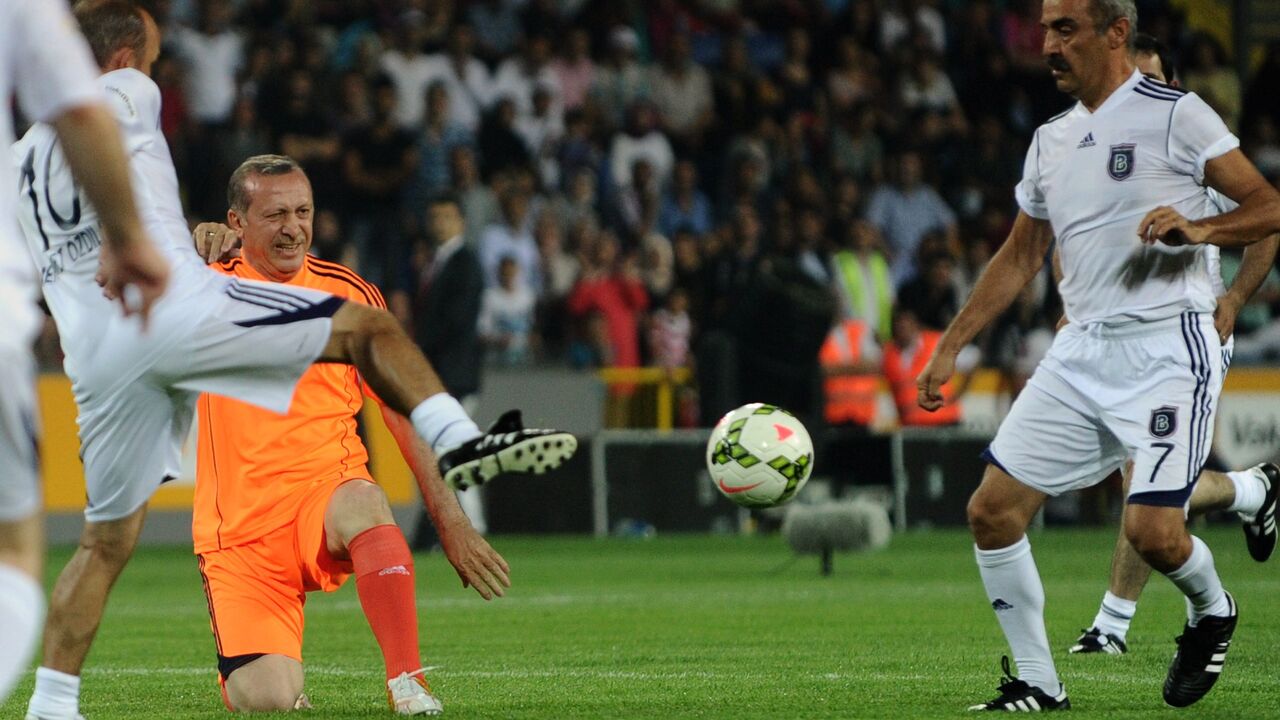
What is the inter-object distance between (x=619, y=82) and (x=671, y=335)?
A: 3.29m

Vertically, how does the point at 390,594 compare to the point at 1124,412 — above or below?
below

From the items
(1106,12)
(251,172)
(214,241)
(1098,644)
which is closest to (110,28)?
(214,241)

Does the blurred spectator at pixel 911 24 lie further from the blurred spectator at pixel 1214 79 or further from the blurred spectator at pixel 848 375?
the blurred spectator at pixel 848 375

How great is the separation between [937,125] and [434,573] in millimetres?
9797

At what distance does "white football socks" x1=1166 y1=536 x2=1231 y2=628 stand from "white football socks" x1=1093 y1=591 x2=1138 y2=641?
173 centimetres

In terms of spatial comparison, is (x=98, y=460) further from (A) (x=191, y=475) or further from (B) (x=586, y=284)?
(B) (x=586, y=284)

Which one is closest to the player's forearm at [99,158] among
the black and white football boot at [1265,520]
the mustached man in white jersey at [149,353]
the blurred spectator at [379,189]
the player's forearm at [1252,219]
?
the mustached man in white jersey at [149,353]

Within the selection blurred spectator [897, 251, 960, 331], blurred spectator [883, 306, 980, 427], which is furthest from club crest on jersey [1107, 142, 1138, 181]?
blurred spectator [897, 251, 960, 331]

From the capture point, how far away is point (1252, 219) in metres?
5.74

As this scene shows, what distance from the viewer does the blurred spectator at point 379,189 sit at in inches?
668

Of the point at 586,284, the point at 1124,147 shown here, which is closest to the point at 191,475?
the point at 586,284

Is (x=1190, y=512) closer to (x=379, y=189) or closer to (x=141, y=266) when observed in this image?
(x=141, y=266)

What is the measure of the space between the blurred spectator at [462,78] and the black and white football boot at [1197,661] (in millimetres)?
12961

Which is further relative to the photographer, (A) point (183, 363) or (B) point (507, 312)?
(B) point (507, 312)
